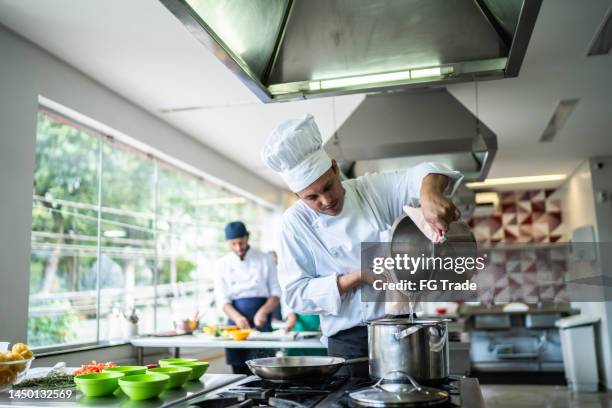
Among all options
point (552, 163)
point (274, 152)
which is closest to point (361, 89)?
point (274, 152)

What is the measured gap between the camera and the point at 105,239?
4.54 metres

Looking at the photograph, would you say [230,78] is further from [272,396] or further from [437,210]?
[272,396]

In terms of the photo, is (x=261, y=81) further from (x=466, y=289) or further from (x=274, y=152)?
(x=466, y=289)

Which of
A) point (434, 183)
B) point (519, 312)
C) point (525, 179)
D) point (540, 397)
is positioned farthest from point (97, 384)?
point (525, 179)

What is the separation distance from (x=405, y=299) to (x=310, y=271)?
37 centimetres

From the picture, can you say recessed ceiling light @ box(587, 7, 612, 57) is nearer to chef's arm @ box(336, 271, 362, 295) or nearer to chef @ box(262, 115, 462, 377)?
chef @ box(262, 115, 462, 377)

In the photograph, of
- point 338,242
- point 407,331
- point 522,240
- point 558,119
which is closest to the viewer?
point 407,331

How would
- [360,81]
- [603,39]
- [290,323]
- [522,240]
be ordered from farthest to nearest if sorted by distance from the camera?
[522,240] → [290,323] → [603,39] → [360,81]

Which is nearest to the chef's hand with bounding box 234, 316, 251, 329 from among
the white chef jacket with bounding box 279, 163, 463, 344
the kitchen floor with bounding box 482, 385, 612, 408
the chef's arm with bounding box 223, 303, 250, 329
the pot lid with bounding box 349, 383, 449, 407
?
the chef's arm with bounding box 223, 303, 250, 329

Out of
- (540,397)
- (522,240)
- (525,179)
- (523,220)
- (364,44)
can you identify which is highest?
(525,179)

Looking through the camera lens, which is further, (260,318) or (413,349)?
(260,318)

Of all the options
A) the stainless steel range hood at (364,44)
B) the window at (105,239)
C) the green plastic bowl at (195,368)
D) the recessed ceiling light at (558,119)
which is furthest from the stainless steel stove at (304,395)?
the recessed ceiling light at (558,119)

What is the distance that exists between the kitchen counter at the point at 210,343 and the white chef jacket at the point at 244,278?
0.60m

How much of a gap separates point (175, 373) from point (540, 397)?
5301mm
